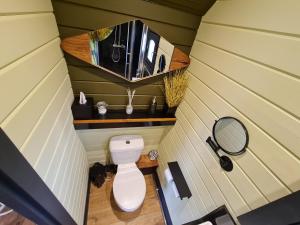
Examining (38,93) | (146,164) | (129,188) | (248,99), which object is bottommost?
(146,164)

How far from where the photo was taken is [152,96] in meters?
→ 1.55

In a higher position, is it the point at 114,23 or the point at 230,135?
the point at 114,23

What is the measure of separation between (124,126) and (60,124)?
0.61 meters

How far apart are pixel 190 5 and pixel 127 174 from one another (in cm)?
164

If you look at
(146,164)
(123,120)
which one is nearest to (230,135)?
(123,120)

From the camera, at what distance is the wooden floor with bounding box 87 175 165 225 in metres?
1.62

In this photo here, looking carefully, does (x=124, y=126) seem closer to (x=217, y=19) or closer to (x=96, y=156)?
(x=96, y=156)

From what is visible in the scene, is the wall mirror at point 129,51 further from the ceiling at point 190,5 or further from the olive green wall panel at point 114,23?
the ceiling at point 190,5

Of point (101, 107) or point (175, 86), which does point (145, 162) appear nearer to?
point (101, 107)

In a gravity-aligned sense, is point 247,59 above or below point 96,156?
above

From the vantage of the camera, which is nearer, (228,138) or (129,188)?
(228,138)

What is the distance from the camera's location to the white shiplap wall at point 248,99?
642mm

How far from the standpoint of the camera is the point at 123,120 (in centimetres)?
146

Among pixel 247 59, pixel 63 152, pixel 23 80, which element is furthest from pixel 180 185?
pixel 23 80
